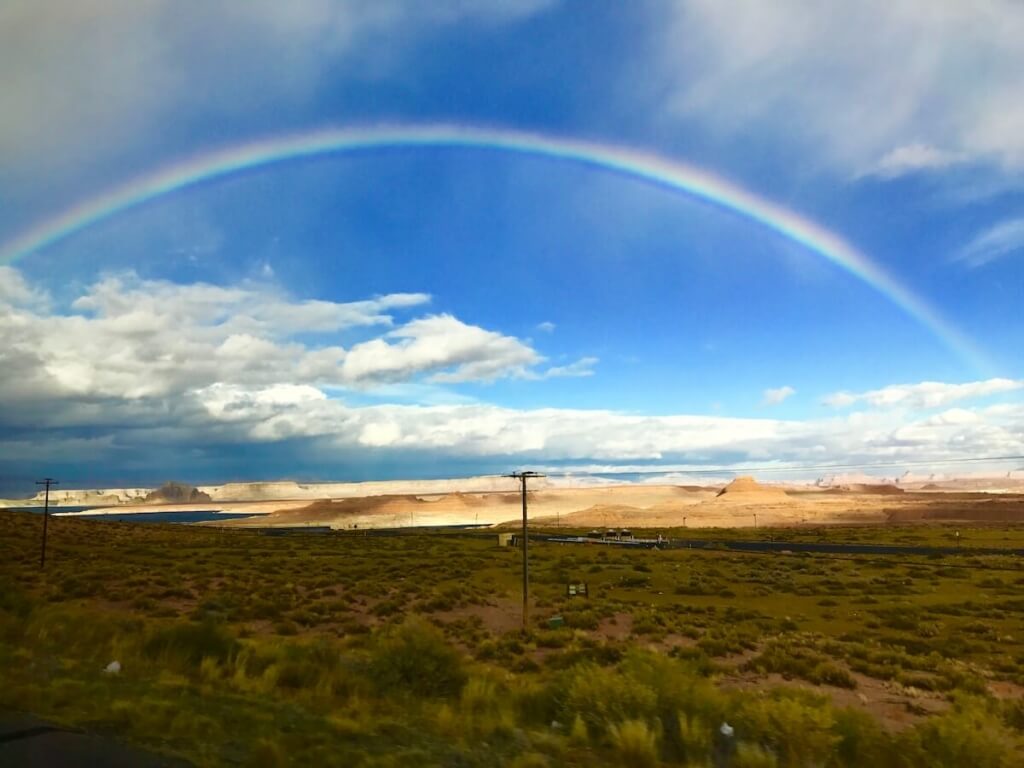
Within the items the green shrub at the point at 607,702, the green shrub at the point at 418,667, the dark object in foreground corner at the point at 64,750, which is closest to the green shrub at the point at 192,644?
the green shrub at the point at 418,667

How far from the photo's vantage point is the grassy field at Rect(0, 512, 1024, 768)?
1068 cm

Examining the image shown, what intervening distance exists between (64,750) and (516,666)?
16001 millimetres

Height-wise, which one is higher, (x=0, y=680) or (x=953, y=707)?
(x=0, y=680)

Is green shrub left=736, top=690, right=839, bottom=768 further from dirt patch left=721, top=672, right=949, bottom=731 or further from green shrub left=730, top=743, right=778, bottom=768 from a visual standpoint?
dirt patch left=721, top=672, right=949, bottom=731

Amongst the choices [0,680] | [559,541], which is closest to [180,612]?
[0,680]

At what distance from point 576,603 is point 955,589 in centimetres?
2872

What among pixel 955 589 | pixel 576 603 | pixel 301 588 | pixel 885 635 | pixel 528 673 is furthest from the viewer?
pixel 955 589

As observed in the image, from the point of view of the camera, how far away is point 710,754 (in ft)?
35.8

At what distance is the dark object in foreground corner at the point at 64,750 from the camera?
27.7ft

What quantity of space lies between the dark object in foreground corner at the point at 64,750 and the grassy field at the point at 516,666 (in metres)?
0.44

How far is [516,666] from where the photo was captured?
901 inches

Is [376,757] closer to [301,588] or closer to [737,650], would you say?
[737,650]

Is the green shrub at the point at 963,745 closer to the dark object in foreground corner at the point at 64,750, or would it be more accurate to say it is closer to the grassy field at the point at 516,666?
the grassy field at the point at 516,666

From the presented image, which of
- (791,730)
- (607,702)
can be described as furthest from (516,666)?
(791,730)
